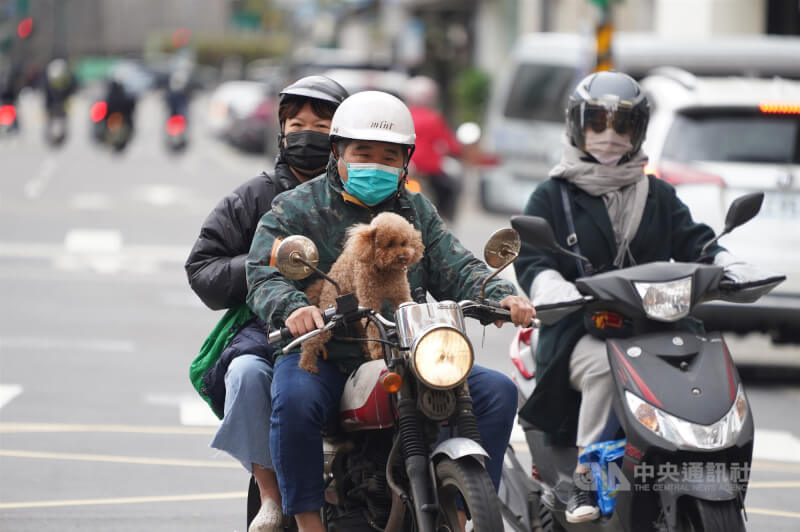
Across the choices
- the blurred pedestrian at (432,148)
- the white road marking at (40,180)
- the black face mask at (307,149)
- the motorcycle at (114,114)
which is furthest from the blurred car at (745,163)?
the motorcycle at (114,114)

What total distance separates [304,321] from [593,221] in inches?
62.1

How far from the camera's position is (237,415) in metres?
4.73

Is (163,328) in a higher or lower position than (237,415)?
lower

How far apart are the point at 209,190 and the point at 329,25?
5239cm

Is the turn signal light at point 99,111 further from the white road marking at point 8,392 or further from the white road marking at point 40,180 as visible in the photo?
the white road marking at point 8,392

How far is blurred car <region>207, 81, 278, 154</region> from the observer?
34.6 metres

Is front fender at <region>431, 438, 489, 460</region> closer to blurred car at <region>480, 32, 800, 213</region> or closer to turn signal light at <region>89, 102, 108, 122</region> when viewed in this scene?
blurred car at <region>480, 32, 800, 213</region>

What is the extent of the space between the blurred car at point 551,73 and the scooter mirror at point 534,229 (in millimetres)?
10360

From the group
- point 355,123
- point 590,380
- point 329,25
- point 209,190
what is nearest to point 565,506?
point 590,380

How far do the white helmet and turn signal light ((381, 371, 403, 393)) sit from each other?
760 millimetres

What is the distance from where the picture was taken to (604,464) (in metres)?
4.98

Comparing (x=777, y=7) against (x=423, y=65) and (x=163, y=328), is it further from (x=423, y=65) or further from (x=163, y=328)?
(x=423, y=65)

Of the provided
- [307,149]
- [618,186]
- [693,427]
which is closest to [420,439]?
[693,427]

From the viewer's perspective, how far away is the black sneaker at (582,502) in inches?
197
